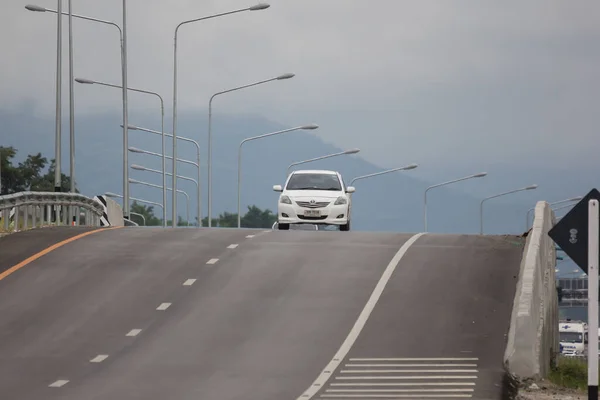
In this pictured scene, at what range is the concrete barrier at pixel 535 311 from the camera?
17.0 meters

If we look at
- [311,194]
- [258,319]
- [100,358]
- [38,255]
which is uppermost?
[311,194]

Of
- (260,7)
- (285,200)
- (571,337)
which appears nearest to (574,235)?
(285,200)

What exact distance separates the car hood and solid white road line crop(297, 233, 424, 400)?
10.4 m

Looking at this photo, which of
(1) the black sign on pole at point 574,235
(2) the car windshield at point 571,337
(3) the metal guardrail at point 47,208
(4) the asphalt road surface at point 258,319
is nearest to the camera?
(1) the black sign on pole at point 574,235

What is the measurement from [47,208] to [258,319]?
15.6 meters

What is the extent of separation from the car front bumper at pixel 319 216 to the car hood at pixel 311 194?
29 centimetres

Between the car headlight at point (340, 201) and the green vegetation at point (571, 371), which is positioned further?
the car headlight at point (340, 201)

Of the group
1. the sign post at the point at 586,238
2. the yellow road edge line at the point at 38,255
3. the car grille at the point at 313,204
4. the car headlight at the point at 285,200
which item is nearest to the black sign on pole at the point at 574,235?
the sign post at the point at 586,238

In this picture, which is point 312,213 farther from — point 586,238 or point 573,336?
point 573,336

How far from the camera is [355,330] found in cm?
2081

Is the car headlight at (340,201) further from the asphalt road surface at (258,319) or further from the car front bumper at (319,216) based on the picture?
the asphalt road surface at (258,319)

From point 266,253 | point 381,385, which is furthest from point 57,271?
point 381,385

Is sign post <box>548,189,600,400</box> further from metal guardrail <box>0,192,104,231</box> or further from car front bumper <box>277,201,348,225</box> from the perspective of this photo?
car front bumper <box>277,201,348,225</box>

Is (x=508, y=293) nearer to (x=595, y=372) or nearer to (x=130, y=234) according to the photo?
(x=595, y=372)
